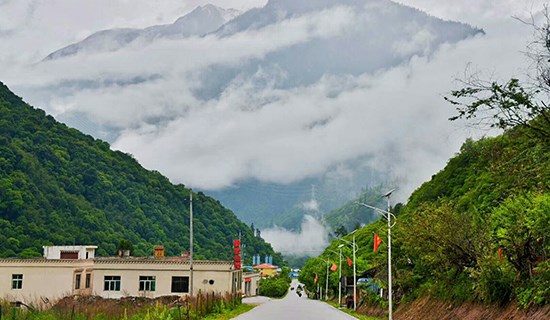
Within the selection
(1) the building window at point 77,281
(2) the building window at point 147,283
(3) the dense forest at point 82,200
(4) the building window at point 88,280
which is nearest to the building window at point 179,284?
(2) the building window at point 147,283

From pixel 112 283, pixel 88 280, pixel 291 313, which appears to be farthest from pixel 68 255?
pixel 291 313

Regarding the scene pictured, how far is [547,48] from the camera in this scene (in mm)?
12492

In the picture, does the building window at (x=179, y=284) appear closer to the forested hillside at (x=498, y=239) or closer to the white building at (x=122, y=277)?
the white building at (x=122, y=277)

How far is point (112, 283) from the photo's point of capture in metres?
55.3

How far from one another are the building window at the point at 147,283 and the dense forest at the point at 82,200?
76.6 ft

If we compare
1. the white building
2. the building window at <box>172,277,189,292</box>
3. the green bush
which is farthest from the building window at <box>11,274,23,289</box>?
the green bush

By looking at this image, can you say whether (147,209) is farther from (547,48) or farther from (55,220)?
(547,48)

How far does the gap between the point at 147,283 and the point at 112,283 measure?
349cm

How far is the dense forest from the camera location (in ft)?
266

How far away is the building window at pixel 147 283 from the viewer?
5400cm

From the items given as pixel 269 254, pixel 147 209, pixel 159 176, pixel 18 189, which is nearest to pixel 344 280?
pixel 18 189

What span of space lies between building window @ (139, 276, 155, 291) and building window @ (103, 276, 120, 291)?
2334 mm

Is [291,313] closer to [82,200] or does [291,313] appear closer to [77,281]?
[77,281]

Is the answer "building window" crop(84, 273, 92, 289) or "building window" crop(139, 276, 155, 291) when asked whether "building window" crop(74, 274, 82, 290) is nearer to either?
"building window" crop(84, 273, 92, 289)
